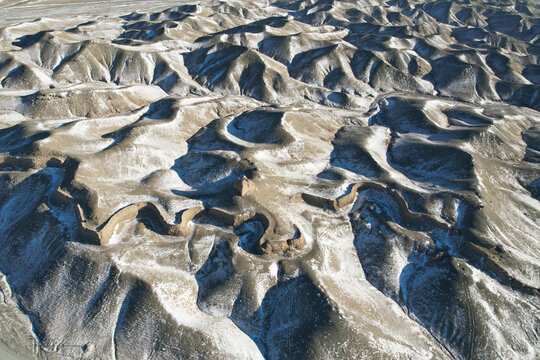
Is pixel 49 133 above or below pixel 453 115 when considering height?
above

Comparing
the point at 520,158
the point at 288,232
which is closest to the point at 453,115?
the point at 520,158

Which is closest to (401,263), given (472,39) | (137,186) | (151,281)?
(151,281)

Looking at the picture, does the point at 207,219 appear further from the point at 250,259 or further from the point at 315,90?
the point at 315,90

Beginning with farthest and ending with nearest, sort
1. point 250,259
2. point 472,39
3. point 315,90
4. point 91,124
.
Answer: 1. point 472,39
2. point 315,90
3. point 91,124
4. point 250,259

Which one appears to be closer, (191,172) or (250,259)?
(250,259)

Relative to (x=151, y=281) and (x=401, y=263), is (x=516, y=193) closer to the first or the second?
(x=401, y=263)

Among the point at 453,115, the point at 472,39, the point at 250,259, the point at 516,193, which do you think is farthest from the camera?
the point at 472,39
